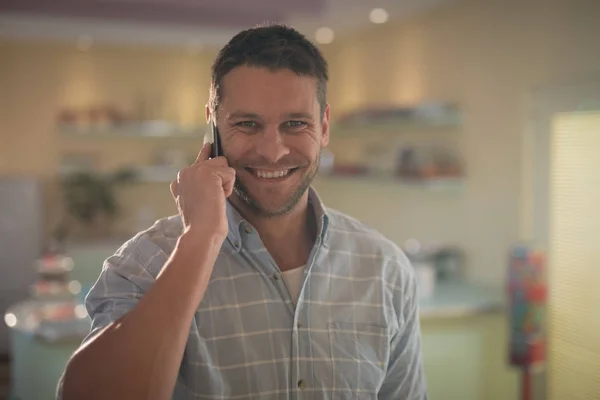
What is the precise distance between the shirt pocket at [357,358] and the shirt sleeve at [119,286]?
390mm

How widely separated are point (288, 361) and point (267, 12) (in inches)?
152

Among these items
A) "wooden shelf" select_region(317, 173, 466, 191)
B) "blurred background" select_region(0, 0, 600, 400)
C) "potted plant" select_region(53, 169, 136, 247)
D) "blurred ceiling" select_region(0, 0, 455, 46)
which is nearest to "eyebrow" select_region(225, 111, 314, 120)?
"blurred background" select_region(0, 0, 600, 400)

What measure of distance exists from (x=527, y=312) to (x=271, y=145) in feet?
7.30

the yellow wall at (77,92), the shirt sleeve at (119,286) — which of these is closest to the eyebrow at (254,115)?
the shirt sleeve at (119,286)

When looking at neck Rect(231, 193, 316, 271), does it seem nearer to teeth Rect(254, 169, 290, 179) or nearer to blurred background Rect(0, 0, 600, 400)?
teeth Rect(254, 169, 290, 179)

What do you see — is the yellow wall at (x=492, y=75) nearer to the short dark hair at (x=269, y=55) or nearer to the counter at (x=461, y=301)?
the counter at (x=461, y=301)

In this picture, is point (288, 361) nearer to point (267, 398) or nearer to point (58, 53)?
point (267, 398)

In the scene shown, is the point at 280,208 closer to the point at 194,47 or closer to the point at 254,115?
the point at 254,115

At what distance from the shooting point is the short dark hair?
129cm

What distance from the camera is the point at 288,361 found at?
1299 mm

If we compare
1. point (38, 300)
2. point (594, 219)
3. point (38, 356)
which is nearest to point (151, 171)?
point (38, 300)

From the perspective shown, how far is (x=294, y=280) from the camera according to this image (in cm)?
138

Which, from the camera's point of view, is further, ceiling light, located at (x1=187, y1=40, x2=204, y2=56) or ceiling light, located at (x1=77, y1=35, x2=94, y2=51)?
ceiling light, located at (x1=187, y1=40, x2=204, y2=56)

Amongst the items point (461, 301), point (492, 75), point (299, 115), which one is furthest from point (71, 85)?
point (299, 115)
